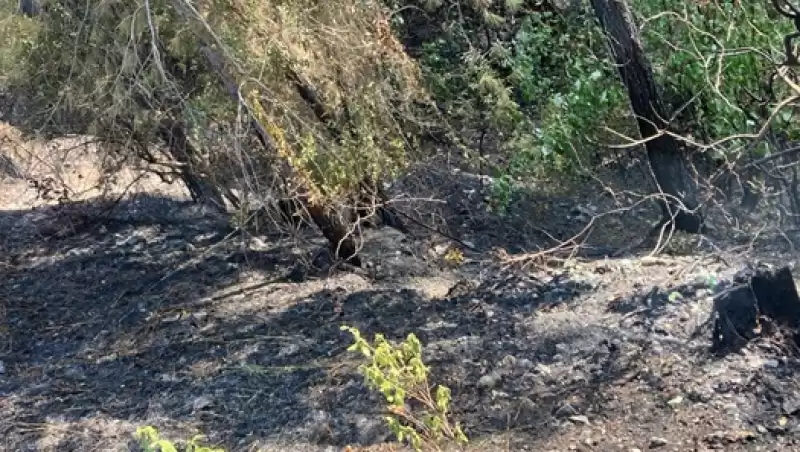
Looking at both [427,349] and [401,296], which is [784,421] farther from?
[401,296]

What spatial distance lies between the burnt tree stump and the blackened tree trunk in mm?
1489

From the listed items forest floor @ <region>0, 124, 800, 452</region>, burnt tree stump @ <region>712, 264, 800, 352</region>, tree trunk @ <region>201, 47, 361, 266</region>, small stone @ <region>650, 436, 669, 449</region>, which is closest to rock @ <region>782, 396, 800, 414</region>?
forest floor @ <region>0, 124, 800, 452</region>

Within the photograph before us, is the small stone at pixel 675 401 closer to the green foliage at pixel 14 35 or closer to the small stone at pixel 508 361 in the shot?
the small stone at pixel 508 361

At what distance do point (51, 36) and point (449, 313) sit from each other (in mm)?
3133

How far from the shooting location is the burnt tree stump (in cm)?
448

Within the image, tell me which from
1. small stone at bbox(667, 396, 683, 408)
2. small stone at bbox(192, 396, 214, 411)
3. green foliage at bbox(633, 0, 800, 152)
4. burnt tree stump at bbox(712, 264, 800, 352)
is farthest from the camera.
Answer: green foliage at bbox(633, 0, 800, 152)

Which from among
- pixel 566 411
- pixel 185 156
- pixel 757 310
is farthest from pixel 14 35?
pixel 757 310

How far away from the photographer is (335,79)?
6.27 m

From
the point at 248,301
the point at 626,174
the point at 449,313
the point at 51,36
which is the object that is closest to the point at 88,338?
the point at 248,301

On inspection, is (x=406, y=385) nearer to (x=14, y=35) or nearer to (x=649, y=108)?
(x=649, y=108)

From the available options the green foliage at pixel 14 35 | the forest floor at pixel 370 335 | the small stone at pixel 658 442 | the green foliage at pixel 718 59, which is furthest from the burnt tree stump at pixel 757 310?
the green foliage at pixel 14 35

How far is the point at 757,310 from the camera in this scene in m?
4.53

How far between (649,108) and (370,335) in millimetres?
2386

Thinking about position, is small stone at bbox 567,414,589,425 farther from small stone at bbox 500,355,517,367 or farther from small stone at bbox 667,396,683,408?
small stone at bbox 500,355,517,367
